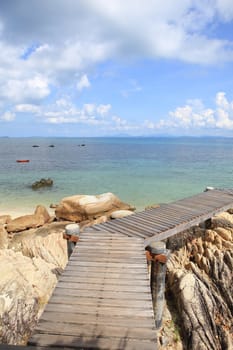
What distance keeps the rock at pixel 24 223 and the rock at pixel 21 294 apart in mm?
6275

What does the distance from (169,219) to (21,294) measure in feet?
17.4

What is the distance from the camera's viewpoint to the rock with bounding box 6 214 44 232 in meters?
14.4

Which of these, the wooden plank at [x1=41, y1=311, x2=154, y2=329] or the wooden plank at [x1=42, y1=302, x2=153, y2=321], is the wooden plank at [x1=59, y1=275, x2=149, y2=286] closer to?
the wooden plank at [x1=42, y1=302, x2=153, y2=321]

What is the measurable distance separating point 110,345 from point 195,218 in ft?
20.2

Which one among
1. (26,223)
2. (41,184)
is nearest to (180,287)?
(26,223)

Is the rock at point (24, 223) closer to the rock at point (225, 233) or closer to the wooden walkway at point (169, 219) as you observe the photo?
the wooden walkway at point (169, 219)

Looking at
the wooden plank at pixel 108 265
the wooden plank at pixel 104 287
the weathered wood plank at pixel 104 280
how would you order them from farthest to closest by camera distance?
the wooden plank at pixel 108 265 → the weathered wood plank at pixel 104 280 → the wooden plank at pixel 104 287

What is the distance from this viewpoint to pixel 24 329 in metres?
5.88

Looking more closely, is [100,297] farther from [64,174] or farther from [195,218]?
[64,174]

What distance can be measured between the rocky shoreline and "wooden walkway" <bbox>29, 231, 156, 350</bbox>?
188 cm

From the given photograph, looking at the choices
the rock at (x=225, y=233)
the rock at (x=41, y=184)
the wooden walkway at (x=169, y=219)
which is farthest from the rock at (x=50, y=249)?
the rock at (x=41, y=184)

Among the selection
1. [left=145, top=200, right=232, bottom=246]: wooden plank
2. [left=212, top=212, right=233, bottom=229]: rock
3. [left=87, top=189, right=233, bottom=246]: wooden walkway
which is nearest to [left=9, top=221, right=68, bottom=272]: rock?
[left=87, top=189, right=233, bottom=246]: wooden walkway

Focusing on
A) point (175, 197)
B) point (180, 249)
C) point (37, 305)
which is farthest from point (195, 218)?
point (175, 197)

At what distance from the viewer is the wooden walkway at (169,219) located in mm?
7652
